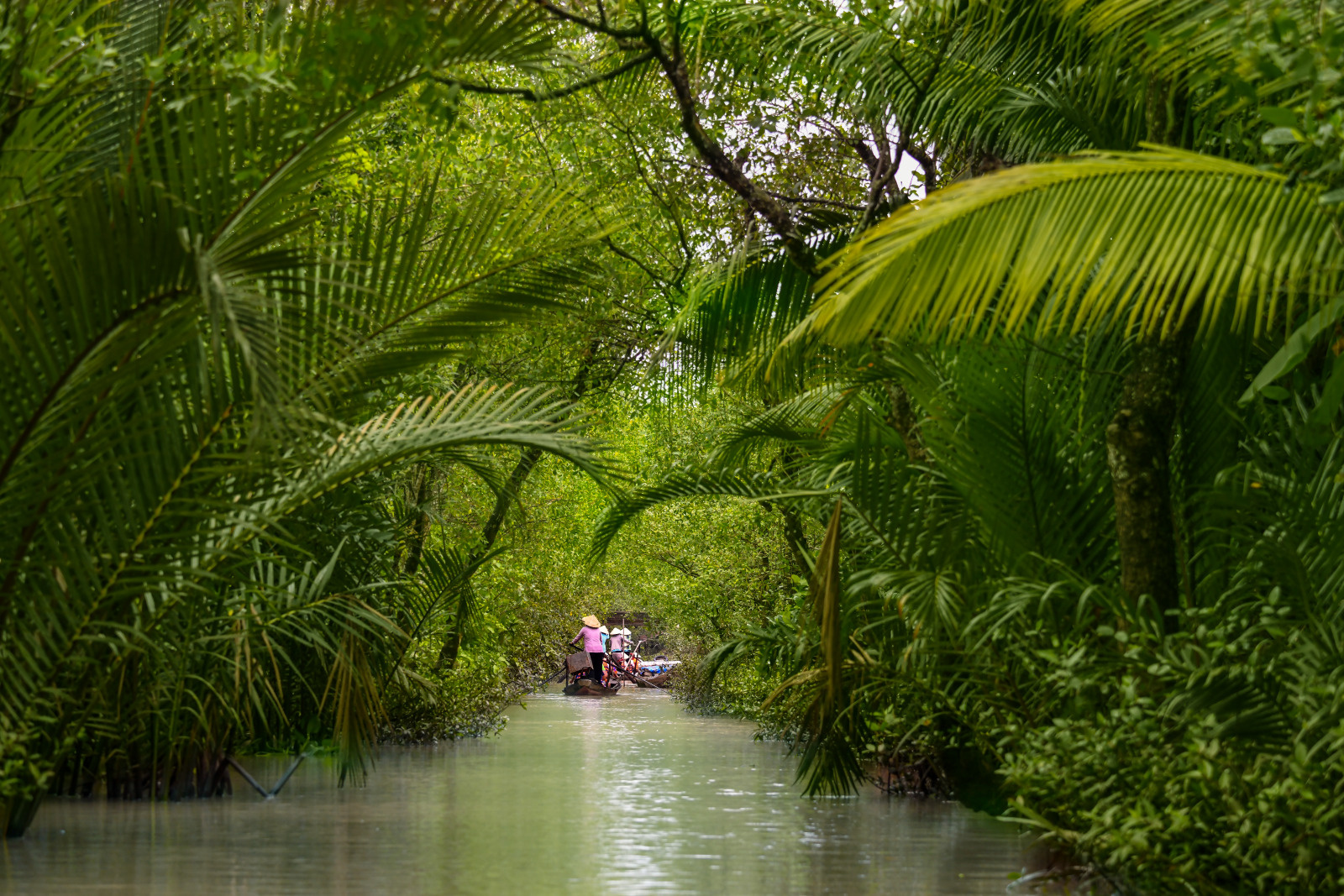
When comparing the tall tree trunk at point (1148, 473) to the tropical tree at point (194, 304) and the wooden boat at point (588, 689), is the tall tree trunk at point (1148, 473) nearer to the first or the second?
the tropical tree at point (194, 304)

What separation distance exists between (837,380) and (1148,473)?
5060 mm

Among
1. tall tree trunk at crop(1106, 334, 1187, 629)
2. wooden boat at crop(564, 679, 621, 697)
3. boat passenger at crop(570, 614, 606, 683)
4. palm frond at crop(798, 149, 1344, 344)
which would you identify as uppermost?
palm frond at crop(798, 149, 1344, 344)

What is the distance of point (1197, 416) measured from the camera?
753 centimetres

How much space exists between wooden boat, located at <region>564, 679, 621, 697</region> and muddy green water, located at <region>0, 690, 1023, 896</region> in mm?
19595

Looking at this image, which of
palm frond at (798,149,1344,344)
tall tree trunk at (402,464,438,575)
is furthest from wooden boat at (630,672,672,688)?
palm frond at (798,149,1344,344)

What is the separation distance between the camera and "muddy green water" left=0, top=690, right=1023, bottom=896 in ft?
22.6

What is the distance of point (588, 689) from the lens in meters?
32.9

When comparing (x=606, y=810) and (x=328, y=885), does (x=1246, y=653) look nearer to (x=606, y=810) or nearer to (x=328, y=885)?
(x=328, y=885)

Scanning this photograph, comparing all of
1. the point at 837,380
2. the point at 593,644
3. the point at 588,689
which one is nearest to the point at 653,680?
the point at 588,689

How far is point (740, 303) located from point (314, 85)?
→ 4.89m

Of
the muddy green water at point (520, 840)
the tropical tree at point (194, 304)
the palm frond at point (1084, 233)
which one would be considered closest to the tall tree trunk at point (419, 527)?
the muddy green water at point (520, 840)

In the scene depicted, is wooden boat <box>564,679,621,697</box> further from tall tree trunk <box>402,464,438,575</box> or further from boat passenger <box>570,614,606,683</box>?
tall tree trunk <box>402,464,438,575</box>

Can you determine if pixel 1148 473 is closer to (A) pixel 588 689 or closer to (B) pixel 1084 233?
(B) pixel 1084 233

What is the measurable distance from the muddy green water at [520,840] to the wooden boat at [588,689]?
19595 mm
